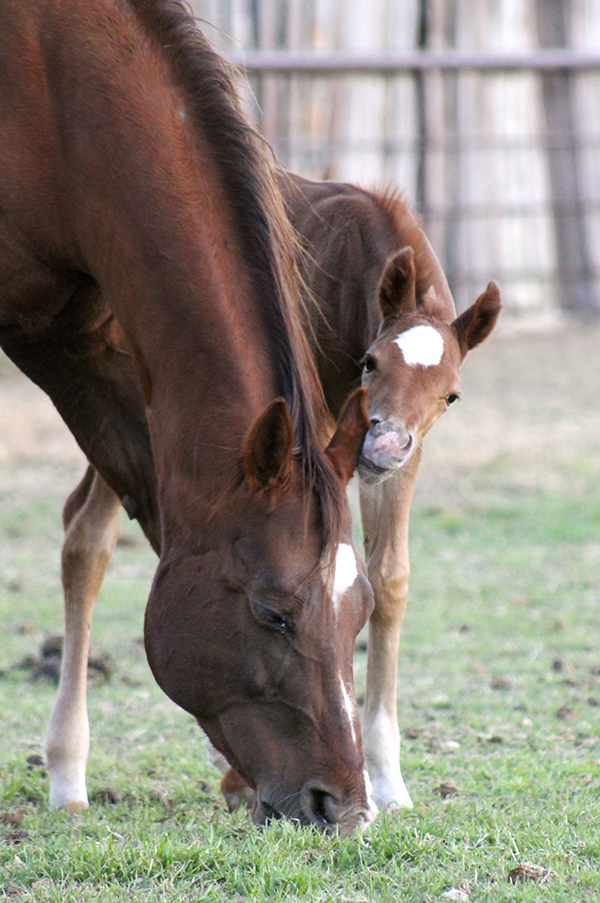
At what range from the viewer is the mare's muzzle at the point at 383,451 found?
3148mm

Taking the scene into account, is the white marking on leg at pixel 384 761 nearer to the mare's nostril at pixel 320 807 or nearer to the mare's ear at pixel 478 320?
the mare's nostril at pixel 320 807

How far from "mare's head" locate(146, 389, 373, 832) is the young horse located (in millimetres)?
530

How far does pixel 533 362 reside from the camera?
11.9 meters

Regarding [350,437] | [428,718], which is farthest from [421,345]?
[428,718]

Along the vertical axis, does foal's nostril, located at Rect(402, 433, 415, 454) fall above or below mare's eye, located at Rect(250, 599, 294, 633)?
above

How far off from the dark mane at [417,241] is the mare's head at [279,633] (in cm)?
106

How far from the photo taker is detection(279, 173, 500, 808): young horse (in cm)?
336

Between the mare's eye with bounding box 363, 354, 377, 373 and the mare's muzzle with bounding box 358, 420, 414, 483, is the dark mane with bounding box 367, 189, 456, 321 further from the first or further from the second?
the mare's muzzle with bounding box 358, 420, 414, 483

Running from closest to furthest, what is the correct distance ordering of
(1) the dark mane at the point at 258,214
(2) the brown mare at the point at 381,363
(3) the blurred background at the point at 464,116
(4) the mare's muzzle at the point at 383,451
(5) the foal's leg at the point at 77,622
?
(1) the dark mane at the point at 258,214
(4) the mare's muzzle at the point at 383,451
(2) the brown mare at the point at 381,363
(5) the foal's leg at the point at 77,622
(3) the blurred background at the point at 464,116

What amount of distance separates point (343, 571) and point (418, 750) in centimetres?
162

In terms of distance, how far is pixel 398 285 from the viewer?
3.53 metres

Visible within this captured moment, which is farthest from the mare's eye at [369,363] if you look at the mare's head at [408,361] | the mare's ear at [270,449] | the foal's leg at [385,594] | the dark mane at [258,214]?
the mare's ear at [270,449]

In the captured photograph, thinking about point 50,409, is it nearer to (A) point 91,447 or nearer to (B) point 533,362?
(B) point 533,362

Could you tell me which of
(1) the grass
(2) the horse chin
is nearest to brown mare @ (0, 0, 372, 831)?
(1) the grass
